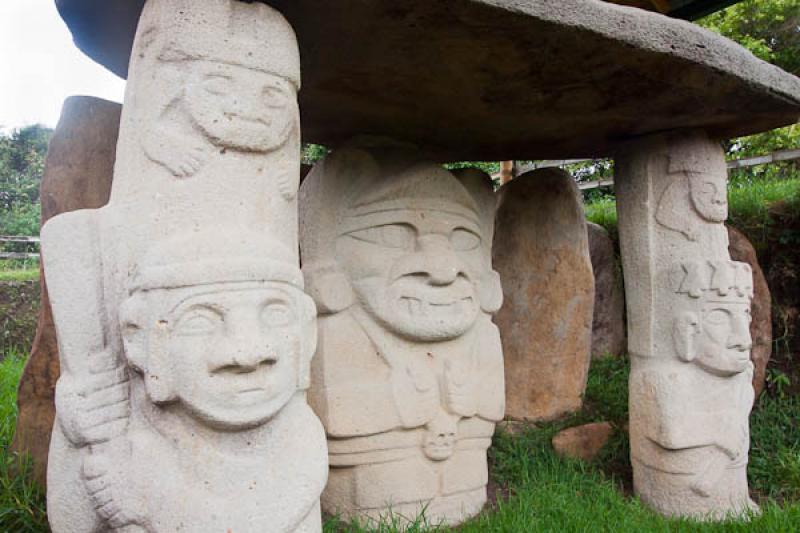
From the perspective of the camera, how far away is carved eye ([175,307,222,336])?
1.69m

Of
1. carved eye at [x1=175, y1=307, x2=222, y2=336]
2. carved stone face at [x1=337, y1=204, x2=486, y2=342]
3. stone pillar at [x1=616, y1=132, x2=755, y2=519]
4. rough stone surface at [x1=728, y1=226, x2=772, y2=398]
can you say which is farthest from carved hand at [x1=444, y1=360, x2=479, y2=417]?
rough stone surface at [x1=728, y1=226, x2=772, y2=398]

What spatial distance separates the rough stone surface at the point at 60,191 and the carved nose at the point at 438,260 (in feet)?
5.05

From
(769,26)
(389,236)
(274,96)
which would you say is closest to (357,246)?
(389,236)

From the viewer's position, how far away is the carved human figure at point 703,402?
9.66 ft

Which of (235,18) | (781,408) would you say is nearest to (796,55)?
(781,408)

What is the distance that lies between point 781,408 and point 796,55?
7883mm

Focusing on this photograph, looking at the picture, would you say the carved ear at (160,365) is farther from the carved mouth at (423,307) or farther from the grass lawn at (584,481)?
the carved mouth at (423,307)

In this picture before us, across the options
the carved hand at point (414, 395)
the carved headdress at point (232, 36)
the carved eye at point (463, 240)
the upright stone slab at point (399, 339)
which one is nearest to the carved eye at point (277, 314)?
the carved headdress at point (232, 36)

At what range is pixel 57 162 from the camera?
291cm

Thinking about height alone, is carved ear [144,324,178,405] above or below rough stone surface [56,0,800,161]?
below

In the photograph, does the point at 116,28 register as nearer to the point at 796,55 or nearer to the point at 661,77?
the point at 661,77

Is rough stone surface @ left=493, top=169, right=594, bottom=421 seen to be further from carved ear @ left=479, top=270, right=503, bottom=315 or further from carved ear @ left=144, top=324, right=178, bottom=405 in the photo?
carved ear @ left=144, top=324, right=178, bottom=405

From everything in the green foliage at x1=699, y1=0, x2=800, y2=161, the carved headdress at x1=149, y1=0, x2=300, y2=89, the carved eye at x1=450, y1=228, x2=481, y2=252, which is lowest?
the carved eye at x1=450, y1=228, x2=481, y2=252

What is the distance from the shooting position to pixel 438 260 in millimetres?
2875
